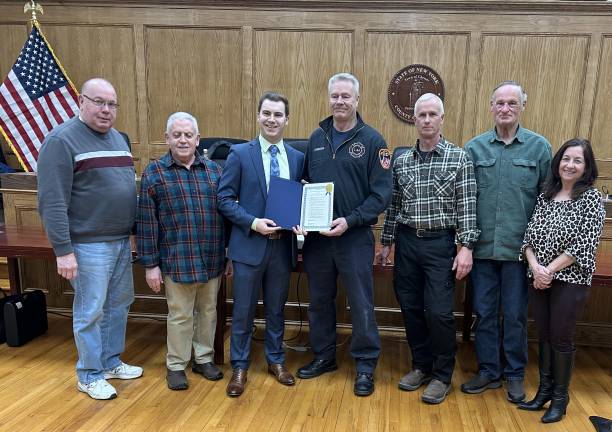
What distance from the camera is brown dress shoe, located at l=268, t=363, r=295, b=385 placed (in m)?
2.40

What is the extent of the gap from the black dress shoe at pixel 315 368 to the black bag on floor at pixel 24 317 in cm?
180

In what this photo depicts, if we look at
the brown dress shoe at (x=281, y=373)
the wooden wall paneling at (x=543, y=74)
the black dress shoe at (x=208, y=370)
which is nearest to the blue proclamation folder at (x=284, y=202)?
the brown dress shoe at (x=281, y=373)

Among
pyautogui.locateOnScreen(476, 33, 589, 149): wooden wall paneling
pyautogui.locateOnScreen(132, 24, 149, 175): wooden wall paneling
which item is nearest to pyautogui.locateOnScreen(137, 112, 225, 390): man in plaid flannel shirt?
pyautogui.locateOnScreen(132, 24, 149, 175): wooden wall paneling

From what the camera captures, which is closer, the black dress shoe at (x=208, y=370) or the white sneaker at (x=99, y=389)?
the white sneaker at (x=99, y=389)

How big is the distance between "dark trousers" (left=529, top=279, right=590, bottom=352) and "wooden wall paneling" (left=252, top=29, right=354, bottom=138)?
3204mm

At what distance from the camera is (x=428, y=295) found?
2234 millimetres

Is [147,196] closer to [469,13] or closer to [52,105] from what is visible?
[52,105]

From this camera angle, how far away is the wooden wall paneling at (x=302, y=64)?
4.62 m

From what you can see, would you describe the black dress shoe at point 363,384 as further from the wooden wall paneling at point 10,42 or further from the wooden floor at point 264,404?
the wooden wall paneling at point 10,42

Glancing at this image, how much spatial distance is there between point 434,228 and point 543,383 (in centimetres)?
91

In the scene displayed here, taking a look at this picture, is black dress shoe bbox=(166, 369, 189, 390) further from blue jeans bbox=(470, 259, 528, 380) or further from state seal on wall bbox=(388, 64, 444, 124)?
state seal on wall bbox=(388, 64, 444, 124)

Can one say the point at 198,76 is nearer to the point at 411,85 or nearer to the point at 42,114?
the point at 42,114

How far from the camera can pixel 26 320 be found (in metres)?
2.92

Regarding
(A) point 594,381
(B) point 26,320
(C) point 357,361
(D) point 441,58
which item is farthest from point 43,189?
(D) point 441,58
